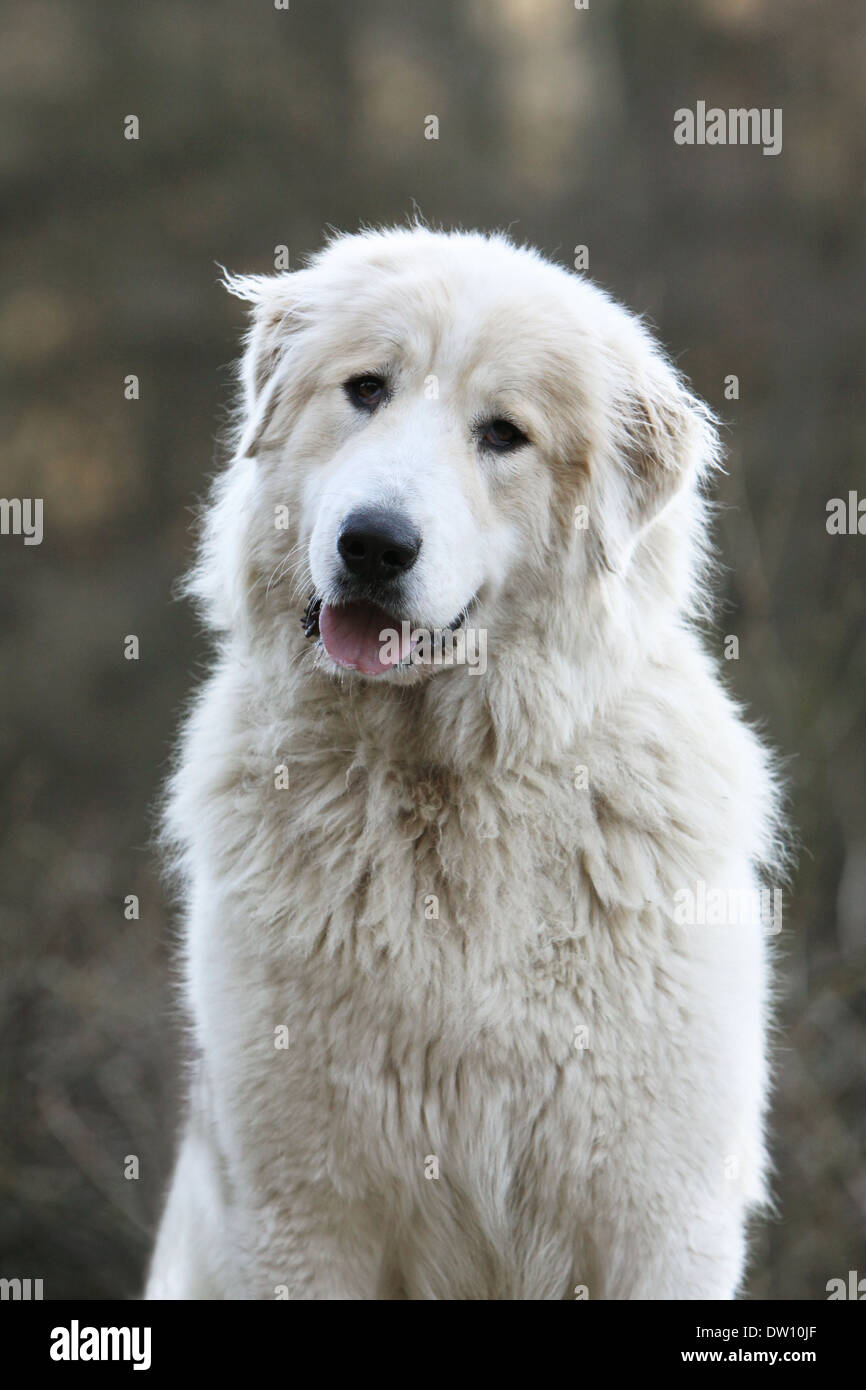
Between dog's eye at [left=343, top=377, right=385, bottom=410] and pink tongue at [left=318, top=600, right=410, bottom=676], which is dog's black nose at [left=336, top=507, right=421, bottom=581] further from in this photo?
dog's eye at [left=343, top=377, right=385, bottom=410]

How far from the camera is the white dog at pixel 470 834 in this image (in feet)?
10.3

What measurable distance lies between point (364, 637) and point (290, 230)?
27.9ft

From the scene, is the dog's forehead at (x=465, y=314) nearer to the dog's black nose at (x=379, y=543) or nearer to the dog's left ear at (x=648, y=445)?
the dog's left ear at (x=648, y=445)

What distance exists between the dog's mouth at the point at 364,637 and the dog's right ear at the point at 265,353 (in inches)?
21.9

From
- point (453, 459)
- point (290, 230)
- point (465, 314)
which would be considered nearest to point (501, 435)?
point (453, 459)

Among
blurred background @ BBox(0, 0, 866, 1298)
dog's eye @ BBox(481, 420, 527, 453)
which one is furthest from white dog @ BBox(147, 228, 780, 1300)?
blurred background @ BBox(0, 0, 866, 1298)

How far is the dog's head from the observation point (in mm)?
3141

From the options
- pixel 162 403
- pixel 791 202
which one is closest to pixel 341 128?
pixel 162 403

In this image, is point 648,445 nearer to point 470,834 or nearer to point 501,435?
point 501,435

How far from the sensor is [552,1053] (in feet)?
10.3

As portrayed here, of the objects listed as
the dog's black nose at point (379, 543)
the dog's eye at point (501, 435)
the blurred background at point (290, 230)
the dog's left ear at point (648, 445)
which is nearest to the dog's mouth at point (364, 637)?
the dog's black nose at point (379, 543)

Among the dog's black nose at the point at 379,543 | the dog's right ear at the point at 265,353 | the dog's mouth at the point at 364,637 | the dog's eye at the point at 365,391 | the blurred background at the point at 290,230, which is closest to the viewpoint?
the dog's black nose at the point at 379,543

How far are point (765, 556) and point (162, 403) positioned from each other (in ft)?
Result: 20.7

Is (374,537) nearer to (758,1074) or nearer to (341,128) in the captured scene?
(758,1074)
